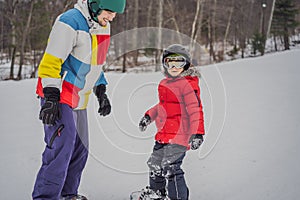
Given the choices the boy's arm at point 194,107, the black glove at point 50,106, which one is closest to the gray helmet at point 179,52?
the boy's arm at point 194,107

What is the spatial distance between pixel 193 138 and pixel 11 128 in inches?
100

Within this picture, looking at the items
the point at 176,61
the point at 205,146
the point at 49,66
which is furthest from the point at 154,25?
the point at 49,66

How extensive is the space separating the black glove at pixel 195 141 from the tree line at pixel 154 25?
725 centimetres

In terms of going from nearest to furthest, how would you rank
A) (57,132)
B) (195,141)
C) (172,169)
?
1. (57,132)
2. (195,141)
3. (172,169)

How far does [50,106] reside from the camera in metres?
1.66

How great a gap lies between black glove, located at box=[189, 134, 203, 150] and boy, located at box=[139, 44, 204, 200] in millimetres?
23

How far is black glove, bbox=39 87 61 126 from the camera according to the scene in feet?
5.42

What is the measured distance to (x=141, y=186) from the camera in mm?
2479

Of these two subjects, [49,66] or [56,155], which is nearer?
[49,66]

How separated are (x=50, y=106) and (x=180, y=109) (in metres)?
0.89

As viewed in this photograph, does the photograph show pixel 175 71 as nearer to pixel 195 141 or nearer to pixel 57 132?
pixel 195 141

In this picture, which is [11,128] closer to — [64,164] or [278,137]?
[64,164]

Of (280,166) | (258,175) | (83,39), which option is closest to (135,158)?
(258,175)

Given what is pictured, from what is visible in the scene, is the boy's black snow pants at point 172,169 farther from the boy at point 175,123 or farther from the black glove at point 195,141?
the black glove at point 195,141
